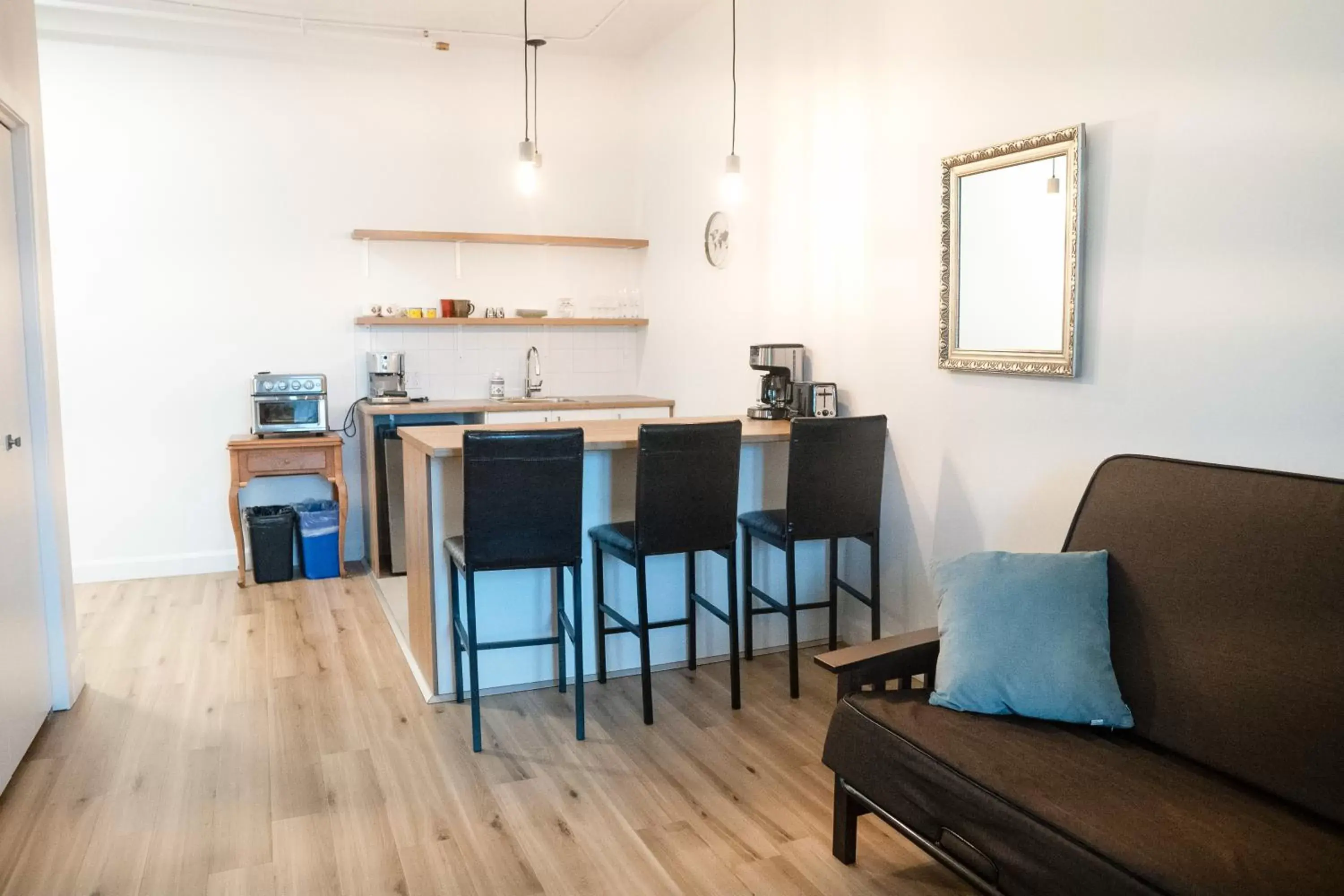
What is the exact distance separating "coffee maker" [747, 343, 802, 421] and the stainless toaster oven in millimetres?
2411

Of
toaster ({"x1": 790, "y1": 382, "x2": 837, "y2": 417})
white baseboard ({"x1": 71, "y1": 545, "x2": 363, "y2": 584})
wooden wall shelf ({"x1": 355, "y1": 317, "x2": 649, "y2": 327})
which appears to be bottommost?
white baseboard ({"x1": 71, "y1": 545, "x2": 363, "y2": 584})

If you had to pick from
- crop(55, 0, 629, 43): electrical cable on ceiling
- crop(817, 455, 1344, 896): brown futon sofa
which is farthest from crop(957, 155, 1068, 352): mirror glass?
crop(55, 0, 629, 43): electrical cable on ceiling

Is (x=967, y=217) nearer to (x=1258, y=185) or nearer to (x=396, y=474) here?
(x=1258, y=185)

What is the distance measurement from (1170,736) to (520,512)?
1.86 m

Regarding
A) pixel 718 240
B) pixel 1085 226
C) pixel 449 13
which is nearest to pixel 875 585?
pixel 1085 226

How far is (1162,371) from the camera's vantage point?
2656mm

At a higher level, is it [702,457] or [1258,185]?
[1258,185]

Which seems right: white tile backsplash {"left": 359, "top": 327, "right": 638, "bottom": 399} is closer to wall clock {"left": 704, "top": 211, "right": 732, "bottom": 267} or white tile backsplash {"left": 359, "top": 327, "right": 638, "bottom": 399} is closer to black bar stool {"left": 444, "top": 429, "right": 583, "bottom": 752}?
wall clock {"left": 704, "top": 211, "right": 732, "bottom": 267}

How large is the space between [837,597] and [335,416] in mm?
3133

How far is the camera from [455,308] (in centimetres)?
575

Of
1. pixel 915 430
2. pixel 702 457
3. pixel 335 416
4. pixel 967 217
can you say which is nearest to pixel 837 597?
pixel 915 430

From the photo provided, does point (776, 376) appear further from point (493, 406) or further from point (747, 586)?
point (493, 406)

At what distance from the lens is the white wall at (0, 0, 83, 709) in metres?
3.20

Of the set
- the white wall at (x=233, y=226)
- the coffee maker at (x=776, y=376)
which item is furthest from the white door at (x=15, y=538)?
the coffee maker at (x=776, y=376)
